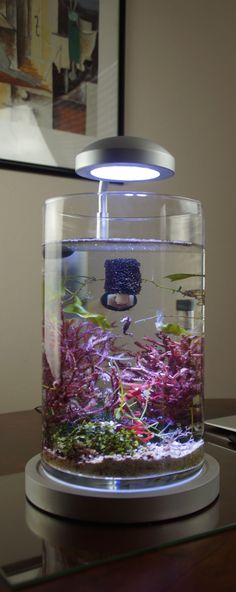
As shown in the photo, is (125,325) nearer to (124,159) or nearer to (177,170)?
(124,159)

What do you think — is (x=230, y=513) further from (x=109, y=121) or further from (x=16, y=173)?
(x=109, y=121)

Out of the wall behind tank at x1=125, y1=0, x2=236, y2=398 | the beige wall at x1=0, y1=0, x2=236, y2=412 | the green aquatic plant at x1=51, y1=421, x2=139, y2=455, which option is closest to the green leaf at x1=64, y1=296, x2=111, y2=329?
the green aquatic plant at x1=51, y1=421, x2=139, y2=455

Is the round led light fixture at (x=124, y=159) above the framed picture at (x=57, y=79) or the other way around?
the other way around

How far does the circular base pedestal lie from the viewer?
2.07ft

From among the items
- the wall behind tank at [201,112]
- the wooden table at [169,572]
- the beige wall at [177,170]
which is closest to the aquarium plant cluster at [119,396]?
the wooden table at [169,572]

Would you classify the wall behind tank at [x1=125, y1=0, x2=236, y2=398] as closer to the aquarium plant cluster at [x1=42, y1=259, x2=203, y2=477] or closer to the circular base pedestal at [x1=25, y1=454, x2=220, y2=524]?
the aquarium plant cluster at [x1=42, y1=259, x2=203, y2=477]

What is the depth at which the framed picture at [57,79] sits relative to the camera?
78.0 inches

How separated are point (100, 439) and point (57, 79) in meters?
1.72

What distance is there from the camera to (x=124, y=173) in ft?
2.59

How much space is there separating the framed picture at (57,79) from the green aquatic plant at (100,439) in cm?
147

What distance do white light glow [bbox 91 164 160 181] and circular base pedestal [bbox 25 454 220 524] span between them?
1.32ft

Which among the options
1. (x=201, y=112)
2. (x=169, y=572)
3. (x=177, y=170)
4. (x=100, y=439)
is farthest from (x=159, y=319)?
(x=201, y=112)

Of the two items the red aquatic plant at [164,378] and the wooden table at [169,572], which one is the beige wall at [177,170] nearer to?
the red aquatic plant at [164,378]

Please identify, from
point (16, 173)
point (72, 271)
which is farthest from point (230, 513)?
point (16, 173)
